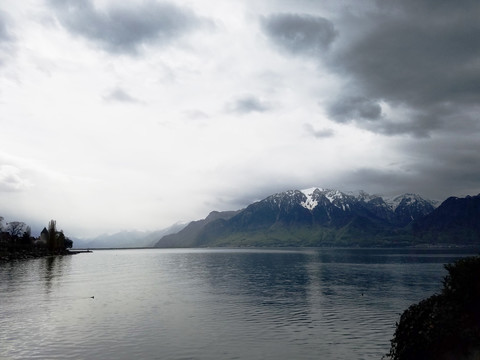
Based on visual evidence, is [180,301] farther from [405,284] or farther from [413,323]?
[405,284]

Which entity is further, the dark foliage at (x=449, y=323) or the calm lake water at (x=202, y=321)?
the calm lake water at (x=202, y=321)

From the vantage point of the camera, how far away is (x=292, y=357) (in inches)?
1348

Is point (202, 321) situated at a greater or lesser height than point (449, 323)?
lesser

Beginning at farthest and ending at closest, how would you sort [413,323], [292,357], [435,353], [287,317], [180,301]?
[180,301], [287,317], [292,357], [413,323], [435,353]

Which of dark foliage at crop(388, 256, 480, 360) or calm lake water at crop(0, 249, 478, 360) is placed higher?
dark foliage at crop(388, 256, 480, 360)

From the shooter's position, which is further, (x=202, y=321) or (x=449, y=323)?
(x=202, y=321)

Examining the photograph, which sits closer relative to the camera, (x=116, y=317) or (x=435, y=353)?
(x=435, y=353)

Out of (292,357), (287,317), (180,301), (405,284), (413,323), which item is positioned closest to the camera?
(413,323)

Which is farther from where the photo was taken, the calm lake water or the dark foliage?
the calm lake water

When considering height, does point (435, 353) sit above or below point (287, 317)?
above

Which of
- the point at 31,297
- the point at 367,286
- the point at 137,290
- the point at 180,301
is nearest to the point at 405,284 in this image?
the point at 367,286

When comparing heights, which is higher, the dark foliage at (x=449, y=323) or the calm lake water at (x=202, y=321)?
the dark foliage at (x=449, y=323)

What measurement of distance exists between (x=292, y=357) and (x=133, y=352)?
15.6 m

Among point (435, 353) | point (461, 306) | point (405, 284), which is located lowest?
point (405, 284)
